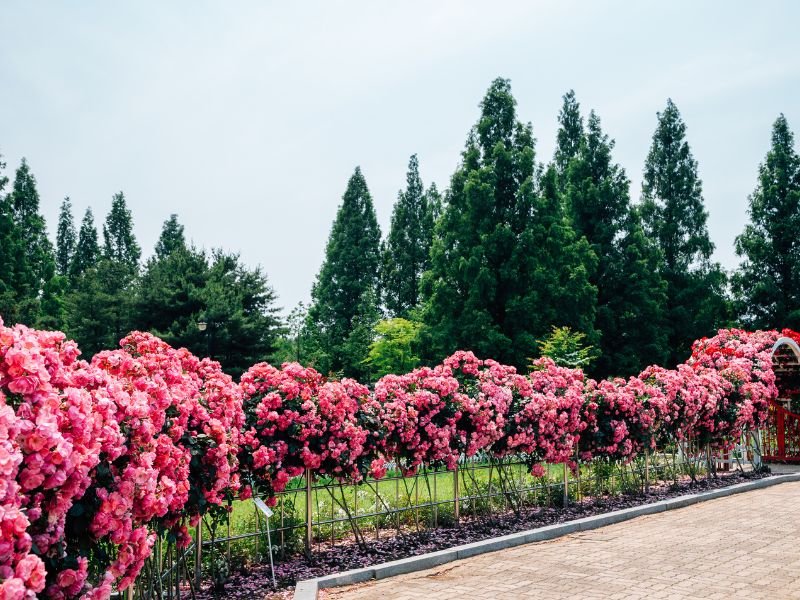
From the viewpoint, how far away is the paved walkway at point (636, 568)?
6289mm

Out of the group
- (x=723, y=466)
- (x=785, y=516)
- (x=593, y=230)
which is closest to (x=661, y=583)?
(x=785, y=516)

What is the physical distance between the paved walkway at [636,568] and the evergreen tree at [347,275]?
114 ft

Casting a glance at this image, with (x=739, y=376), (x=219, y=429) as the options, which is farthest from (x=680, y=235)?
(x=219, y=429)

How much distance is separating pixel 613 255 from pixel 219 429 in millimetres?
34769

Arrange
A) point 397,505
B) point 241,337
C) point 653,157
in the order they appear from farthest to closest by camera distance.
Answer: point 653,157
point 241,337
point 397,505

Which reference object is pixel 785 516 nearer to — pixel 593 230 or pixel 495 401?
pixel 495 401

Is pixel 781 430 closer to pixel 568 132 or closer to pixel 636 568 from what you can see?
pixel 636 568

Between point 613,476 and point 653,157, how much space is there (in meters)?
32.4

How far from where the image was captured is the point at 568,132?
41.8 metres

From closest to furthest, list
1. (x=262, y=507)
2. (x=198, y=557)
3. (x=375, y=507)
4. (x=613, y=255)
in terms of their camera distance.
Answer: (x=262, y=507) < (x=198, y=557) < (x=375, y=507) < (x=613, y=255)

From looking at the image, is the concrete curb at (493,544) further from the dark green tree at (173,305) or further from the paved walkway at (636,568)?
the dark green tree at (173,305)

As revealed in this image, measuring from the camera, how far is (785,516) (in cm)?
1010

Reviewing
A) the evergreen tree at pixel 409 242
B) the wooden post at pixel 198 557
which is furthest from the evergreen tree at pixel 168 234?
the wooden post at pixel 198 557

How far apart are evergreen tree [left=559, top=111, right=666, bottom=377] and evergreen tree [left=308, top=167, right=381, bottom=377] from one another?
1406 cm
